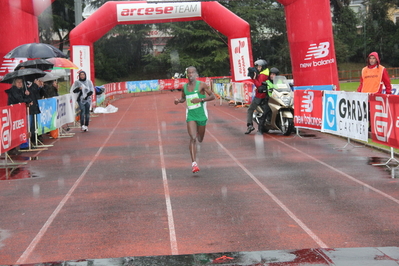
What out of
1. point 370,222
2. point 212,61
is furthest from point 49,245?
point 212,61

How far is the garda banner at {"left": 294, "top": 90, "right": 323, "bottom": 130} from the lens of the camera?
15414mm

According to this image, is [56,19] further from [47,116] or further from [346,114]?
[346,114]

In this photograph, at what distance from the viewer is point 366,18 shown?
77.9 m

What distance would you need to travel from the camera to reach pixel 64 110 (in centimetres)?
1922

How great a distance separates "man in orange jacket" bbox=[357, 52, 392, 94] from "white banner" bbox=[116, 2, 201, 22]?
17430 mm

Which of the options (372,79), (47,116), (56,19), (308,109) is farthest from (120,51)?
(372,79)

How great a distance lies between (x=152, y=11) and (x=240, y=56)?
498 cm

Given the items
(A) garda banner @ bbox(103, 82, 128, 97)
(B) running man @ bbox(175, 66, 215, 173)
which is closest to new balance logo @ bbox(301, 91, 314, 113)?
(B) running man @ bbox(175, 66, 215, 173)

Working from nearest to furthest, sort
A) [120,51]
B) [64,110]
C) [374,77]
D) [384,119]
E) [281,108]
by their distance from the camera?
[384,119], [374,77], [281,108], [64,110], [120,51]

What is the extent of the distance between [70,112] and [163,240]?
14.2 m

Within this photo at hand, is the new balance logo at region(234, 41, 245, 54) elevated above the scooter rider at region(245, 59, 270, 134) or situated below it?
above

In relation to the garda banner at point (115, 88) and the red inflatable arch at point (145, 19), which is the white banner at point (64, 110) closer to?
the red inflatable arch at point (145, 19)

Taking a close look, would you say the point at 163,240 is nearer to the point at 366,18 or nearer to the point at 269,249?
the point at 269,249

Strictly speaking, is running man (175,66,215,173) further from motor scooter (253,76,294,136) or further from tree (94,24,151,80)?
tree (94,24,151,80)
